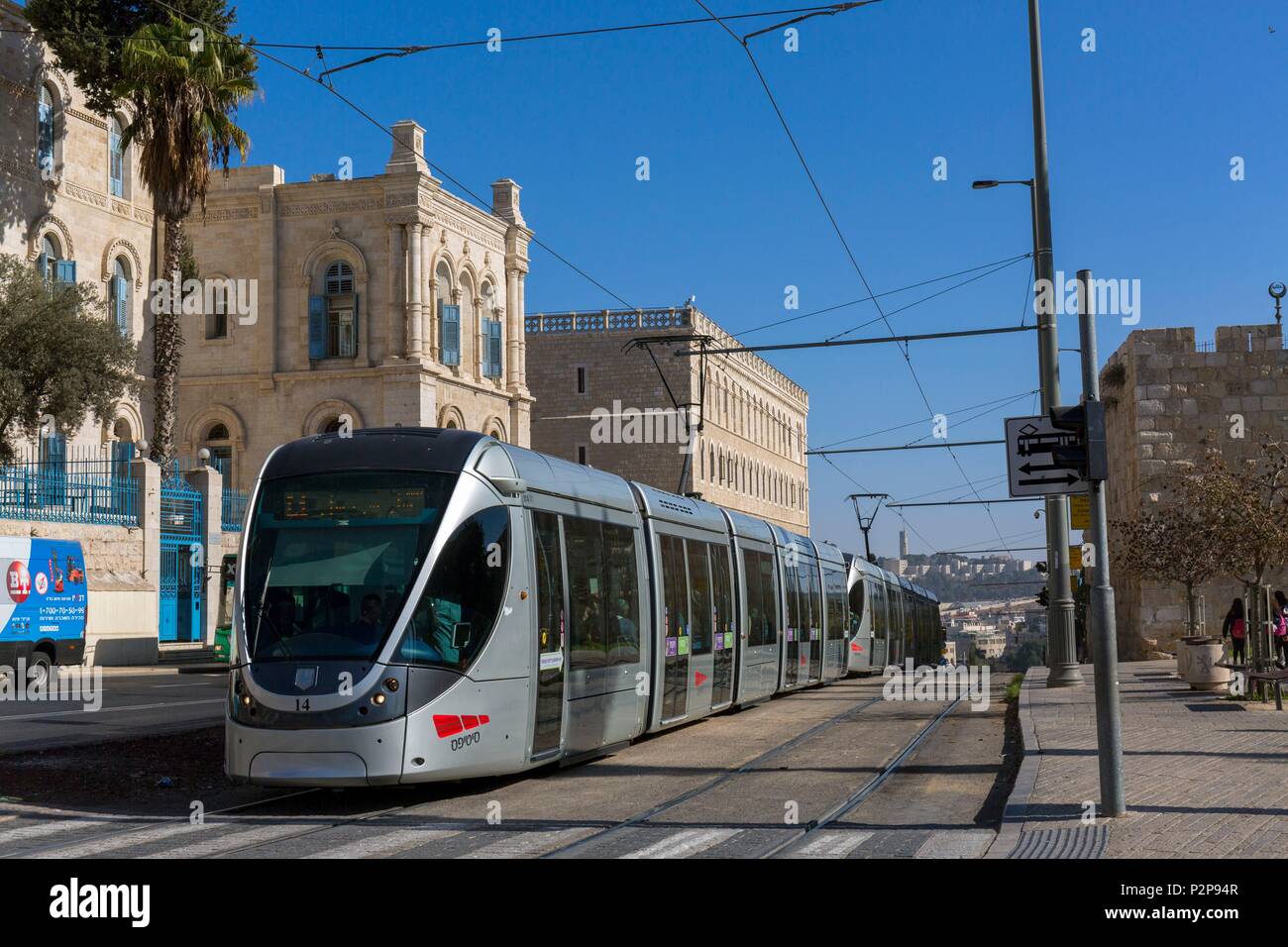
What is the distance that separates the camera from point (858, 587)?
30.0m

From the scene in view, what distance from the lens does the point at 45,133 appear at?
35062mm

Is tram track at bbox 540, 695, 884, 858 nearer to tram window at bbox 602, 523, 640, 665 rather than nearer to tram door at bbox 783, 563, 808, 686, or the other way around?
tram window at bbox 602, 523, 640, 665

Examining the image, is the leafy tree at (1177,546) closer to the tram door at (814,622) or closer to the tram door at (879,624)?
the tram door at (879,624)

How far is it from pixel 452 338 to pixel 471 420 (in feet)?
10.0

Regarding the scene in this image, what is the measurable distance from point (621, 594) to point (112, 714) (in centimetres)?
833

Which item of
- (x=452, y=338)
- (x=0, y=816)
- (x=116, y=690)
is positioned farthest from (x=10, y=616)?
(x=452, y=338)

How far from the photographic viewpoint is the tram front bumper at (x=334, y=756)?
1037 centimetres

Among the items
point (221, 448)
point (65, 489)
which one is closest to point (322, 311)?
point (221, 448)

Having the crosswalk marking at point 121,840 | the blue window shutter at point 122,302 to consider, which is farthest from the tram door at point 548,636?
the blue window shutter at point 122,302

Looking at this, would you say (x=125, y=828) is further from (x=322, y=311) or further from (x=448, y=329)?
(x=448, y=329)

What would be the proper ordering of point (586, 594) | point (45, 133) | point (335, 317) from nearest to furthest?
point (586, 594) < point (45, 133) < point (335, 317)

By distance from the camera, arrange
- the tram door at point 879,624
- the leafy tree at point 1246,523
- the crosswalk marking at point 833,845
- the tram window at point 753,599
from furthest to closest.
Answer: the tram door at point 879,624, the leafy tree at point 1246,523, the tram window at point 753,599, the crosswalk marking at point 833,845

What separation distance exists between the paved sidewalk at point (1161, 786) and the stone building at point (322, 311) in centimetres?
2939

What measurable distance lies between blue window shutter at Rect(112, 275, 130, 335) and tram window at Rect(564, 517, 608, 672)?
2742cm
